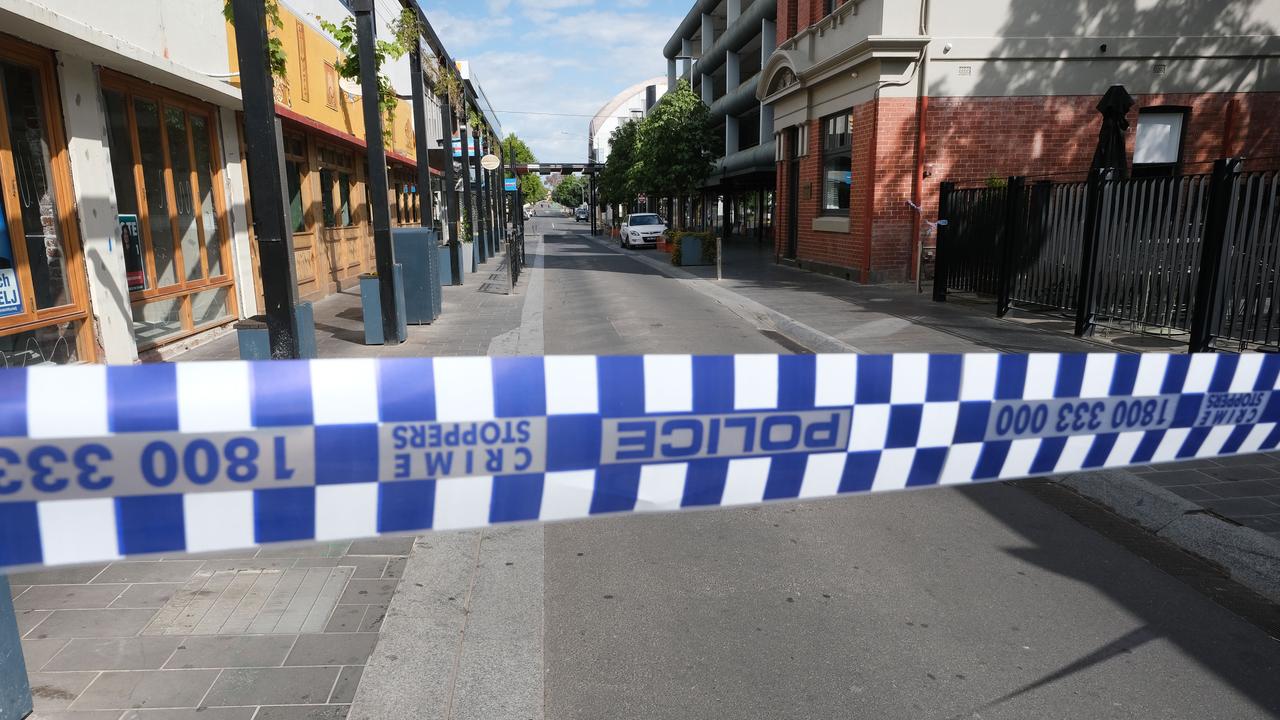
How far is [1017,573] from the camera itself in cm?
395

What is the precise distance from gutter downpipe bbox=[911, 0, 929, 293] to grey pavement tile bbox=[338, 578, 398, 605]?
13.5m

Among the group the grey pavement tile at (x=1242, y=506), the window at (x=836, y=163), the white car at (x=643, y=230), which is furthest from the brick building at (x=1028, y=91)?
the white car at (x=643, y=230)

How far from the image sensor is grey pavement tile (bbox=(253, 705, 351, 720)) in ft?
9.00

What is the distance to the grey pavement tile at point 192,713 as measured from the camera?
8.93 feet

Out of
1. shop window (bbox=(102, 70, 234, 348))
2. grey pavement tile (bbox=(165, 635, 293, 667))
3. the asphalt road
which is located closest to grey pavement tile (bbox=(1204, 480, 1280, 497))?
the asphalt road

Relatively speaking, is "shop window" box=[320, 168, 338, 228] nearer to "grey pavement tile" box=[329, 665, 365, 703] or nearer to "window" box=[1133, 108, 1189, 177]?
"grey pavement tile" box=[329, 665, 365, 703]

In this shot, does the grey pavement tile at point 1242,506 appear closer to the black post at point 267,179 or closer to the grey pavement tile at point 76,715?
the grey pavement tile at point 76,715

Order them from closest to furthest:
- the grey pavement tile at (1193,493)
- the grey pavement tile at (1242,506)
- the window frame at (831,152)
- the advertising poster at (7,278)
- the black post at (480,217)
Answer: the grey pavement tile at (1242,506) < the grey pavement tile at (1193,493) < the advertising poster at (7,278) < the window frame at (831,152) < the black post at (480,217)

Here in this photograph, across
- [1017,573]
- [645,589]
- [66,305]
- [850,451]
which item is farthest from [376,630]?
[66,305]

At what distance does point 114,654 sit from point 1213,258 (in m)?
A: 9.42

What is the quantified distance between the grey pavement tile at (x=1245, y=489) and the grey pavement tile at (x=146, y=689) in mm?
5627

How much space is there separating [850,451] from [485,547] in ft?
7.99

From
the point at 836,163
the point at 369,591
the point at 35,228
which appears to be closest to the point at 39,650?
the point at 369,591

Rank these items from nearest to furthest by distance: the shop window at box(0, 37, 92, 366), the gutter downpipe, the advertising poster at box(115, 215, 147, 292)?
the shop window at box(0, 37, 92, 366)
the advertising poster at box(115, 215, 147, 292)
the gutter downpipe
